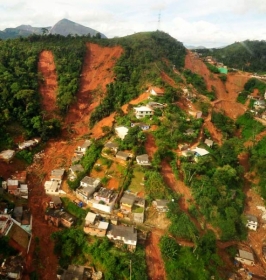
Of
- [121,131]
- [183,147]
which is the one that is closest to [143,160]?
[121,131]

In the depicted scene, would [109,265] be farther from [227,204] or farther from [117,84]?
[117,84]

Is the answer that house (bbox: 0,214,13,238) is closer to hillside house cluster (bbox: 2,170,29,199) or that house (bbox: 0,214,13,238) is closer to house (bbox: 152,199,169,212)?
hillside house cluster (bbox: 2,170,29,199)

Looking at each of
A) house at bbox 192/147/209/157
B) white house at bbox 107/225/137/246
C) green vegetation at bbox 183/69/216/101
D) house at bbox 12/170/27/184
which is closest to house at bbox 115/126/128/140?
house at bbox 192/147/209/157

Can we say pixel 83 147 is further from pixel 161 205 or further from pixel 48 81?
pixel 48 81

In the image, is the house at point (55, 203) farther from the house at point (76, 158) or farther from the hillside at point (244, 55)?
the hillside at point (244, 55)

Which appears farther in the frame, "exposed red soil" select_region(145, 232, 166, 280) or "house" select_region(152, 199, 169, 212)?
"house" select_region(152, 199, 169, 212)

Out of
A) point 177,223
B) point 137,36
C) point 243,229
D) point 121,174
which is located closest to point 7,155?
point 121,174
